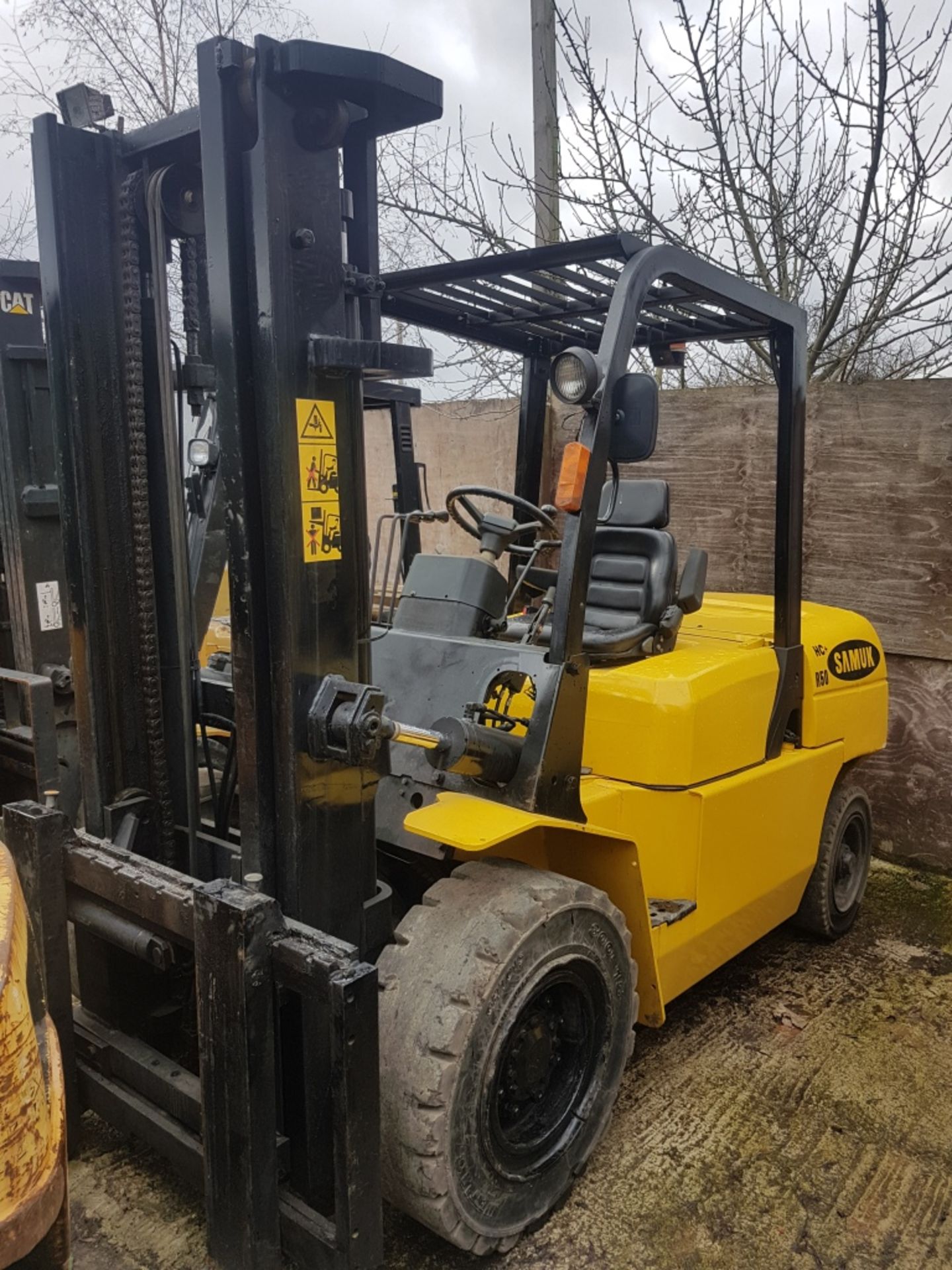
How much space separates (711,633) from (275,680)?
2183 mm

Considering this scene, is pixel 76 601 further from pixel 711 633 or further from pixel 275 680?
pixel 711 633

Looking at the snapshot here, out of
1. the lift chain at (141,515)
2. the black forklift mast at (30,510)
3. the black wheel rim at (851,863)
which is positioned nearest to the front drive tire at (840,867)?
the black wheel rim at (851,863)

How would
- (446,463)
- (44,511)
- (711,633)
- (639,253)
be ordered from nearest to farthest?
(639,253), (711,633), (44,511), (446,463)

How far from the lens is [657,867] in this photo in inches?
124

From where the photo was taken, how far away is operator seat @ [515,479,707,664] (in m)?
3.50

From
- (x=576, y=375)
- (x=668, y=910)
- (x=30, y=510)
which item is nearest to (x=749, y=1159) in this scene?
(x=668, y=910)

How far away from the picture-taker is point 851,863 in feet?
14.9

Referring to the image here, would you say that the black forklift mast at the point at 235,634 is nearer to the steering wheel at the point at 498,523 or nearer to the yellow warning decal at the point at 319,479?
the yellow warning decal at the point at 319,479

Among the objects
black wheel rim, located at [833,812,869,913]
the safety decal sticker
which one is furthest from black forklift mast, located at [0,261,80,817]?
black wheel rim, located at [833,812,869,913]

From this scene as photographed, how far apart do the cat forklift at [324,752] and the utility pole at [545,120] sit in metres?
3.94

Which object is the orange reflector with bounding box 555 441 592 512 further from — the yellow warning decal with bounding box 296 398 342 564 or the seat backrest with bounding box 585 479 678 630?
the seat backrest with bounding box 585 479 678 630

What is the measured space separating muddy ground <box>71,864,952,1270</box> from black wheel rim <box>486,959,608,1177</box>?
0.78 ft

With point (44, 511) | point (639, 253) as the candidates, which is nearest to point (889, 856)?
point (639, 253)

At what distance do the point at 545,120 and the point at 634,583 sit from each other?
4.74 metres
